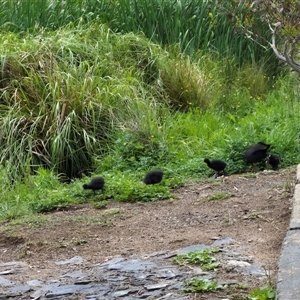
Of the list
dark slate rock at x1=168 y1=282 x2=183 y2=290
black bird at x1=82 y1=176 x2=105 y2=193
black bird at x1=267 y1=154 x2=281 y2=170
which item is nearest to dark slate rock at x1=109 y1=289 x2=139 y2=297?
dark slate rock at x1=168 y1=282 x2=183 y2=290

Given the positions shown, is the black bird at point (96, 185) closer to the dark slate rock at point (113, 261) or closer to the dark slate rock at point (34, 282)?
the dark slate rock at point (113, 261)

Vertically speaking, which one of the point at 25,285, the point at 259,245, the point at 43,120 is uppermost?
the point at 259,245

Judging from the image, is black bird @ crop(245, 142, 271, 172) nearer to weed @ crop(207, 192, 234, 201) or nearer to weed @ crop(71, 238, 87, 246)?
weed @ crop(207, 192, 234, 201)

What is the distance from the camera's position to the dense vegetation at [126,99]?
873cm

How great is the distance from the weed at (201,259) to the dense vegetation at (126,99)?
2.26 m

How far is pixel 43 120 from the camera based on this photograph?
989 centimetres

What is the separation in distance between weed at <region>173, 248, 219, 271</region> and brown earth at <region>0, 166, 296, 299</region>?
0.95ft

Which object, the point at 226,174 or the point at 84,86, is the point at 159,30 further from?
the point at 226,174

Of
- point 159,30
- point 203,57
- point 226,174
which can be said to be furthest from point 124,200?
point 159,30

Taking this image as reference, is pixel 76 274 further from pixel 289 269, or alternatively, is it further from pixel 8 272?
pixel 289 269

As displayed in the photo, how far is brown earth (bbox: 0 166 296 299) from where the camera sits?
5.56 m

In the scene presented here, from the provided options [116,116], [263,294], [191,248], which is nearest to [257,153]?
[116,116]

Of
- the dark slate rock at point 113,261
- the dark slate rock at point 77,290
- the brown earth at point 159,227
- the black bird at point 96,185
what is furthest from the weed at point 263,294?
the black bird at point 96,185

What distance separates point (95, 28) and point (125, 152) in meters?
3.87
